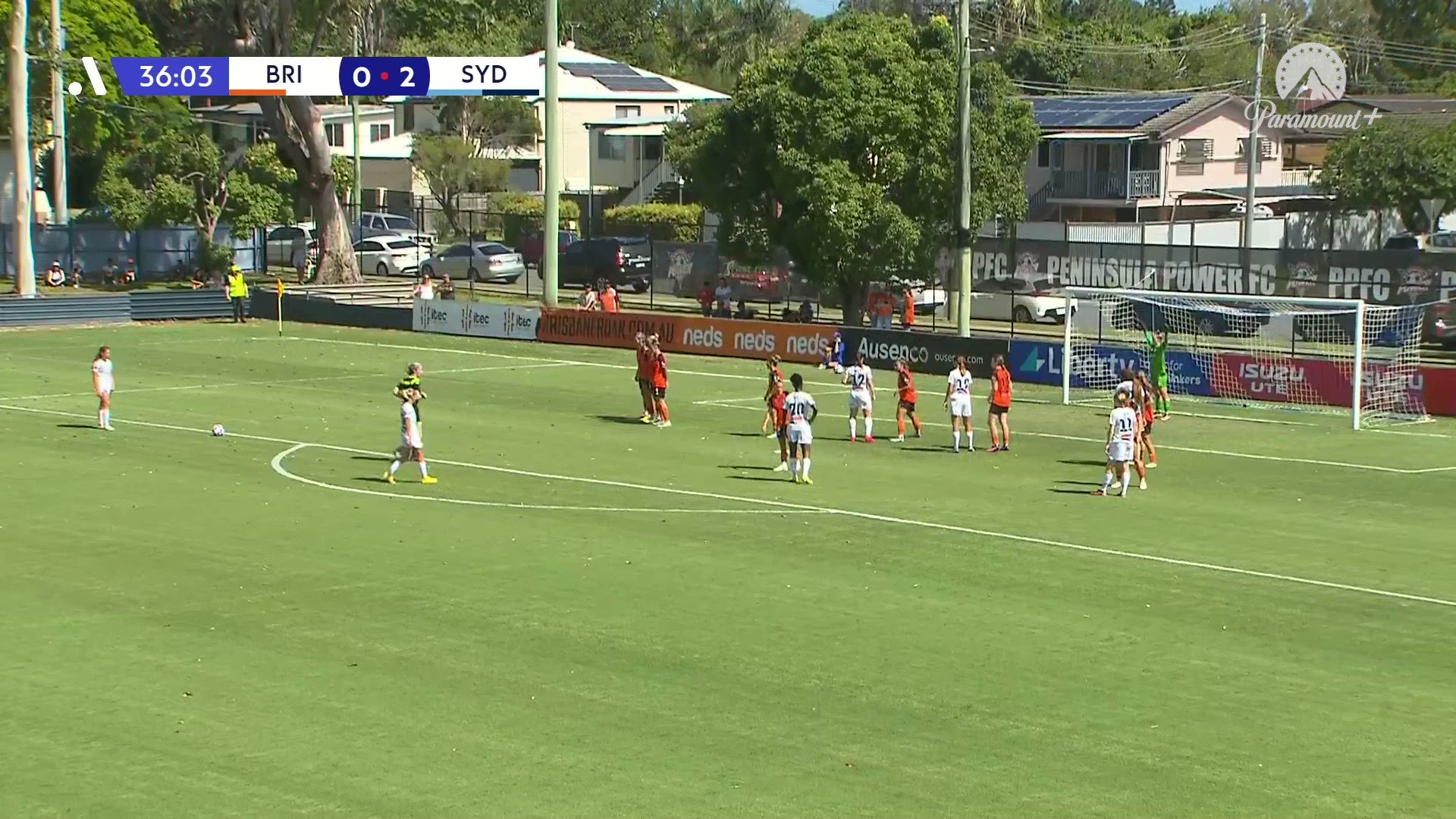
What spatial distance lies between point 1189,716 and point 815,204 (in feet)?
118

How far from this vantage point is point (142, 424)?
33531mm

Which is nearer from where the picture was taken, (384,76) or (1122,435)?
(1122,435)

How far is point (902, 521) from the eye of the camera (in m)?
24.4

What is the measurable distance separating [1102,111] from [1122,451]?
5658 centimetres

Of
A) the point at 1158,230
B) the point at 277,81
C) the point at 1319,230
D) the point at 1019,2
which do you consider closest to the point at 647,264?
the point at 277,81

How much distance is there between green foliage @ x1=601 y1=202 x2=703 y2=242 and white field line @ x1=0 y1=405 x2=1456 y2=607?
47167 mm

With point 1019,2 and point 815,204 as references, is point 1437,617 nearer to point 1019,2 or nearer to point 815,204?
point 815,204

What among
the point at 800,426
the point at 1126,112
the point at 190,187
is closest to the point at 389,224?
the point at 190,187

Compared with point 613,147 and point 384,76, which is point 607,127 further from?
point 384,76

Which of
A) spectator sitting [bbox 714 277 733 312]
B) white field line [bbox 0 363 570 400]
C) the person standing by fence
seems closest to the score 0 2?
the person standing by fence

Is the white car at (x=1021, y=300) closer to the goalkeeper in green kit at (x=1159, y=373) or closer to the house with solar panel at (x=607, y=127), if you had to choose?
the goalkeeper in green kit at (x=1159, y=373)

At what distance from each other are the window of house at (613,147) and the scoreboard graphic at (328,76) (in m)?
34.1

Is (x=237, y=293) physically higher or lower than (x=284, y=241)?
lower

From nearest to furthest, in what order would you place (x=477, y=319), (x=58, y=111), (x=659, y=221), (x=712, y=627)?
(x=712, y=627)
(x=477, y=319)
(x=58, y=111)
(x=659, y=221)
